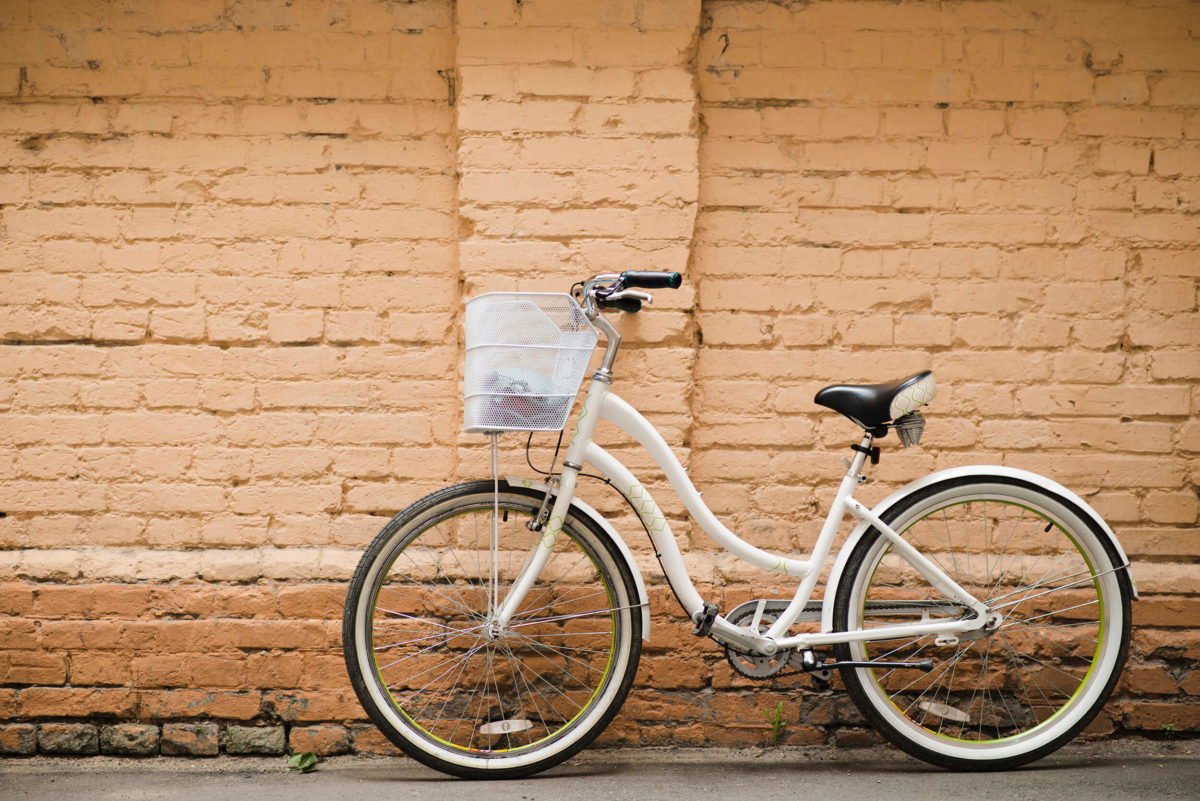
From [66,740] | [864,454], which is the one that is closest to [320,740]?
[66,740]

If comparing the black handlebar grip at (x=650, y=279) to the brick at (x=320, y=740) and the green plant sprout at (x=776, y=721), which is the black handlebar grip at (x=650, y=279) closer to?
the green plant sprout at (x=776, y=721)

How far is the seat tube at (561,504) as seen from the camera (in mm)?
2848

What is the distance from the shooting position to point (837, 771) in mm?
3000

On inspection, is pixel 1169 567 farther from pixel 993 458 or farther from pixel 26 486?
pixel 26 486

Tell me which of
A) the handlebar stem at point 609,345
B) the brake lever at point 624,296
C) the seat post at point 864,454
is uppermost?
the brake lever at point 624,296

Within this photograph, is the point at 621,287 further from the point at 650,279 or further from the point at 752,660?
the point at 752,660

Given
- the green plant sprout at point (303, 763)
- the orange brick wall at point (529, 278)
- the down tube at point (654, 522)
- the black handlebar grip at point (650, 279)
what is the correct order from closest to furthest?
the black handlebar grip at point (650, 279) → the down tube at point (654, 522) → the green plant sprout at point (303, 763) → the orange brick wall at point (529, 278)

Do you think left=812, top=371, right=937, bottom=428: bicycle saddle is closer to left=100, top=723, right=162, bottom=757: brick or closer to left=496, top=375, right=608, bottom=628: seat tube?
left=496, top=375, right=608, bottom=628: seat tube

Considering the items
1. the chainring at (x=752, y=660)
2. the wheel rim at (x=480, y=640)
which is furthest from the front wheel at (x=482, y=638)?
the chainring at (x=752, y=660)

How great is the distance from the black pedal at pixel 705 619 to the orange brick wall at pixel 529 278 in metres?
0.29

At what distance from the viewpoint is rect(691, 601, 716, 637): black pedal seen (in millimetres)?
2875

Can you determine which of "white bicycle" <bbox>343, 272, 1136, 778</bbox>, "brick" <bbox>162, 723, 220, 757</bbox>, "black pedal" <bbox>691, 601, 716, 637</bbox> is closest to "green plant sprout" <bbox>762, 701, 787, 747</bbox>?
"white bicycle" <bbox>343, 272, 1136, 778</bbox>

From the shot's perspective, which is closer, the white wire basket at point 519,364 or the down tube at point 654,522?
the white wire basket at point 519,364

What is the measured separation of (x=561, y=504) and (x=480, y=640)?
579mm
